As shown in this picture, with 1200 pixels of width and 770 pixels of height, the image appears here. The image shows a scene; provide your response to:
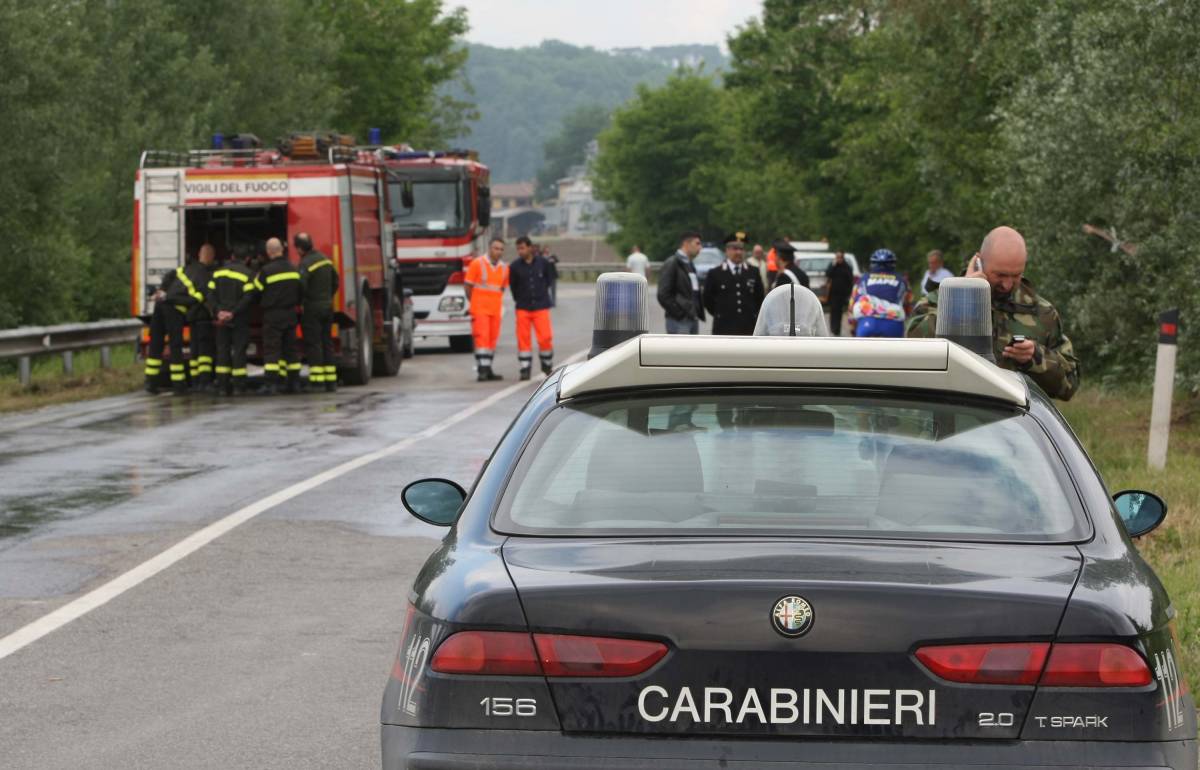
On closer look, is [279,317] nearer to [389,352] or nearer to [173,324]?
[173,324]

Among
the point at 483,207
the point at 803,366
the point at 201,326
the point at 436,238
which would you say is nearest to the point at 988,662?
the point at 803,366

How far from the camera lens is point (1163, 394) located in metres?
12.9

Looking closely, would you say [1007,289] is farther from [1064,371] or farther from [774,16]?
[774,16]

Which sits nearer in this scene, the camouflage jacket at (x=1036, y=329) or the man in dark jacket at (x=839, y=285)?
the camouflage jacket at (x=1036, y=329)

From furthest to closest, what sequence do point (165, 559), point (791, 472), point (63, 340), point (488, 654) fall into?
point (63, 340) → point (165, 559) → point (791, 472) → point (488, 654)

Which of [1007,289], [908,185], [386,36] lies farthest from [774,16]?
[1007,289]

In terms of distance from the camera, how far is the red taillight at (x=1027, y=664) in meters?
3.62

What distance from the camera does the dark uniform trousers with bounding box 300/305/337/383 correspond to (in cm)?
2288

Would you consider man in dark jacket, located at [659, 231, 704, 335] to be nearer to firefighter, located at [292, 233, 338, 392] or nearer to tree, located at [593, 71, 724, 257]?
firefighter, located at [292, 233, 338, 392]

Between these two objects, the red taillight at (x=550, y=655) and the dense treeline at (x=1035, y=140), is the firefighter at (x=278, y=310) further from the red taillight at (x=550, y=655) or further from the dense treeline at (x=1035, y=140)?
the red taillight at (x=550, y=655)

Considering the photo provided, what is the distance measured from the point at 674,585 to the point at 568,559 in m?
0.26

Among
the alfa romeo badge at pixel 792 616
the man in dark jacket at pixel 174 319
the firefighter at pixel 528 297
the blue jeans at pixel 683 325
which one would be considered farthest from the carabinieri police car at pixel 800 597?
the firefighter at pixel 528 297

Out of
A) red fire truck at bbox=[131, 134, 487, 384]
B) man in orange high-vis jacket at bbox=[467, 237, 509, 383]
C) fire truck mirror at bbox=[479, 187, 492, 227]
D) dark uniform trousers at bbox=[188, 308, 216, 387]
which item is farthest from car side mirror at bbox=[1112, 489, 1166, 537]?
fire truck mirror at bbox=[479, 187, 492, 227]

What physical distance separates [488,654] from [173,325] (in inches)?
777
